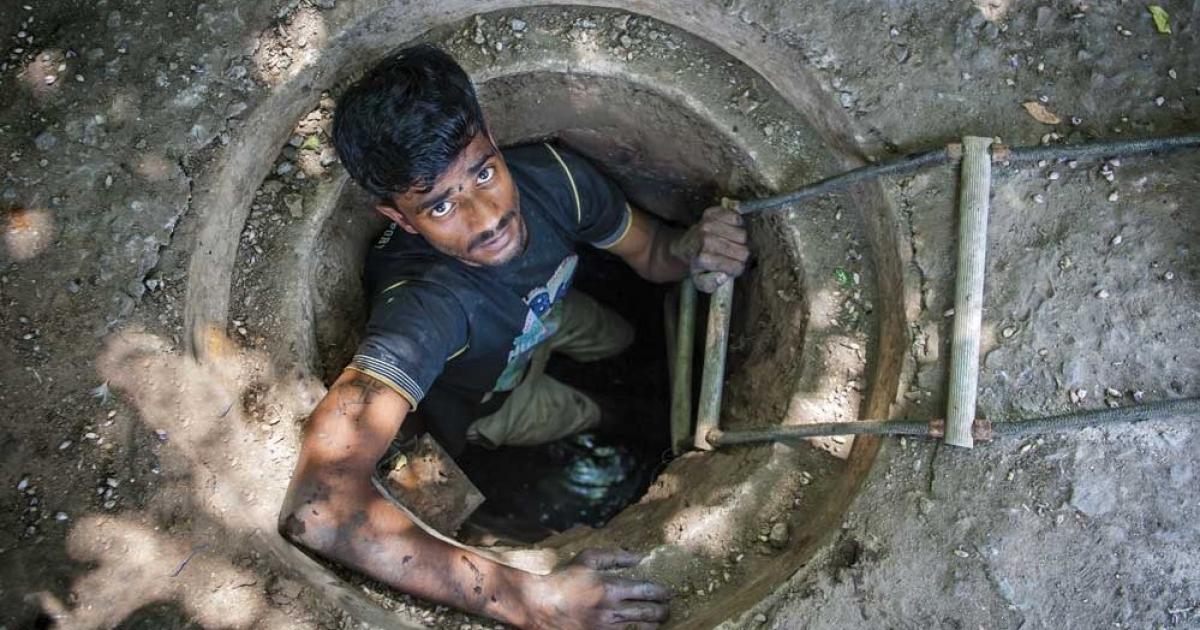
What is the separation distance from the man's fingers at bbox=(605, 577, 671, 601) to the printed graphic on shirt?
82 centimetres

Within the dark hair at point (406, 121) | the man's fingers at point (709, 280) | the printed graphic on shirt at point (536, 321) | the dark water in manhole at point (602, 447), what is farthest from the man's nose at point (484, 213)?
the dark water in manhole at point (602, 447)

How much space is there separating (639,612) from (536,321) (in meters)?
0.99

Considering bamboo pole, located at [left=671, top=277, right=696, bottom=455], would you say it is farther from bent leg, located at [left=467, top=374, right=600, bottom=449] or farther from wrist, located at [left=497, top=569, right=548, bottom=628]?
wrist, located at [left=497, top=569, right=548, bottom=628]

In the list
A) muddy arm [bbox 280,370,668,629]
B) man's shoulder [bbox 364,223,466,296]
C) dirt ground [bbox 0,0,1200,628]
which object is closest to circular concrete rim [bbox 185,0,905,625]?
dirt ground [bbox 0,0,1200,628]

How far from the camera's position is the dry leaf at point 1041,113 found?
236cm

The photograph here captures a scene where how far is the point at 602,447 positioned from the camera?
4172 millimetres

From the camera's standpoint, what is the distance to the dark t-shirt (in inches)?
93.9

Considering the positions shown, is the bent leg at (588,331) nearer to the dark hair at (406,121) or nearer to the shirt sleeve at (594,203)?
the shirt sleeve at (594,203)

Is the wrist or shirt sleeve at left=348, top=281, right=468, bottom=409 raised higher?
shirt sleeve at left=348, top=281, right=468, bottom=409

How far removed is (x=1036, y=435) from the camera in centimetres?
215

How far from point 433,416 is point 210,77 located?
4.15ft

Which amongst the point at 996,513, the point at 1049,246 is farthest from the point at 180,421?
the point at 1049,246

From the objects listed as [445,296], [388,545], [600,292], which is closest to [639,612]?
[388,545]

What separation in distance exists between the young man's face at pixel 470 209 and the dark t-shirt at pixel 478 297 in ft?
0.54
